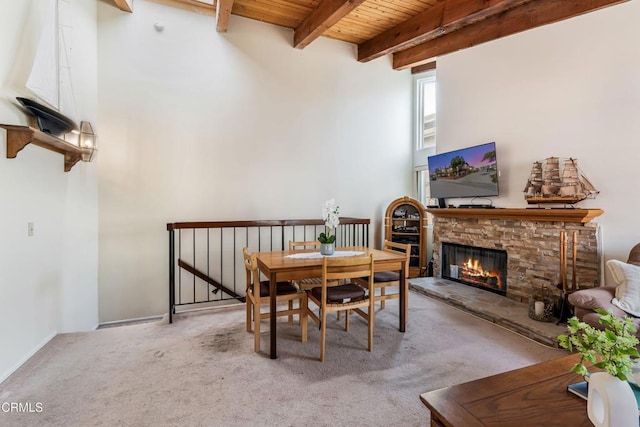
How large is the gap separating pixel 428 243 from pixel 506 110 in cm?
246

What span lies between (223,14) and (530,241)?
189 inches

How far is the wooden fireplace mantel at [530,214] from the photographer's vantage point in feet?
9.99

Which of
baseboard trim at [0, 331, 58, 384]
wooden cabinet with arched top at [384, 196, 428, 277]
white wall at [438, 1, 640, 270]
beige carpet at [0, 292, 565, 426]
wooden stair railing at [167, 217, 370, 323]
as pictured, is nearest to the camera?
beige carpet at [0, 292, 565, 426]

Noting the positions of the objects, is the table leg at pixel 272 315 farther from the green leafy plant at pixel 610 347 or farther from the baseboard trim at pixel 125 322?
the baseboard trim at pixel 125 322

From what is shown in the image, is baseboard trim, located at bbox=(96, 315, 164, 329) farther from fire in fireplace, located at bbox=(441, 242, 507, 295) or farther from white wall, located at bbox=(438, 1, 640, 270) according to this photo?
white wall, located at bbox=(438, 1, 640, 270)

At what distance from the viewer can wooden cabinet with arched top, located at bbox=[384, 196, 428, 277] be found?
511cm

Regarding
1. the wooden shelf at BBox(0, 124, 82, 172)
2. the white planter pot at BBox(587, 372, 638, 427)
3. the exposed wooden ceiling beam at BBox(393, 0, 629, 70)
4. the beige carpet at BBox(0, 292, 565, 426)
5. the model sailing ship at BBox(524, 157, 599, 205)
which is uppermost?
the exposed wooden ceiling beam at BBox(393, 0, 629, 70)

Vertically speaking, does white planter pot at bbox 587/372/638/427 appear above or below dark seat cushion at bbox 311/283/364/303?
above

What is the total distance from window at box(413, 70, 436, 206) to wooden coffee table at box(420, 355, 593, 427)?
14.4ft

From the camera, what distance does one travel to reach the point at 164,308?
13.0ft

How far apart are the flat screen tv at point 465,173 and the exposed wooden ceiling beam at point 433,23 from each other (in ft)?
5.12

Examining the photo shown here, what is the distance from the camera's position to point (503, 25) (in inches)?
152

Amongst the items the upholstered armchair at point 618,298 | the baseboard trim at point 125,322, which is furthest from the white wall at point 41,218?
the upholstered armchair at point 618,298

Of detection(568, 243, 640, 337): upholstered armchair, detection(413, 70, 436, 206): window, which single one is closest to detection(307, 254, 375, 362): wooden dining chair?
detection(568, 243, 640, 337): upholstered armchair
